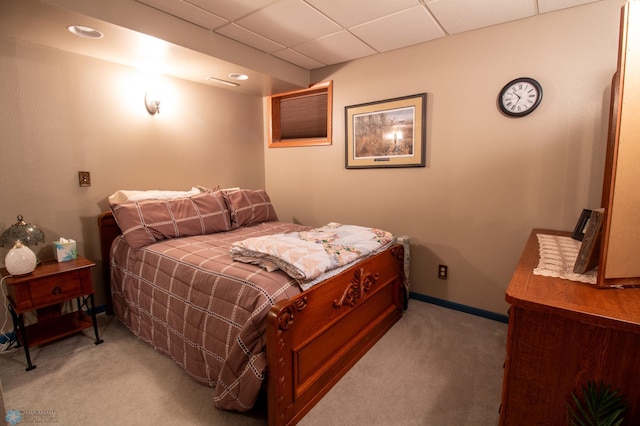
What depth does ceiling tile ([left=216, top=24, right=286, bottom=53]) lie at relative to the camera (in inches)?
98.7

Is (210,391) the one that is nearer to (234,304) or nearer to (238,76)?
(234,304)

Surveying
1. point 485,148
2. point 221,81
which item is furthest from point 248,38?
point 485,148

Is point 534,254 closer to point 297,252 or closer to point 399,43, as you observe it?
point 297,252

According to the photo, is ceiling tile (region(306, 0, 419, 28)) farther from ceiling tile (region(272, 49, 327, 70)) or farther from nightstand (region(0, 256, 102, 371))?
nightstand (region(0, 256, 102, 371))

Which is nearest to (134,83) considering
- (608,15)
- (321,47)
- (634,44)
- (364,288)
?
(321,47)

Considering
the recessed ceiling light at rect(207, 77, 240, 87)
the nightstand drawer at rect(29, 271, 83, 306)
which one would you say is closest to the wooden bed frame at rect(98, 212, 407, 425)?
the nightstand drawer at rect(29, 271, 83, 306)

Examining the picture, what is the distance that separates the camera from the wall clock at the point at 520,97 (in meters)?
2.31

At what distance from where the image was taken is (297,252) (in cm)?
173

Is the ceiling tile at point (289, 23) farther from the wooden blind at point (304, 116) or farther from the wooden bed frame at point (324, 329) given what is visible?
the wooden bed frame at point (324, 329)

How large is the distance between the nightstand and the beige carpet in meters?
0.14

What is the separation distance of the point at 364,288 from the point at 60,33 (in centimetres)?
265

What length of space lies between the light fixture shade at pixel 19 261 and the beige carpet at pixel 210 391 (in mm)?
628

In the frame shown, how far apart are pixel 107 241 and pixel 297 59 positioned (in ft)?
8.09

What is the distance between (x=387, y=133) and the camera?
3.04 metres
